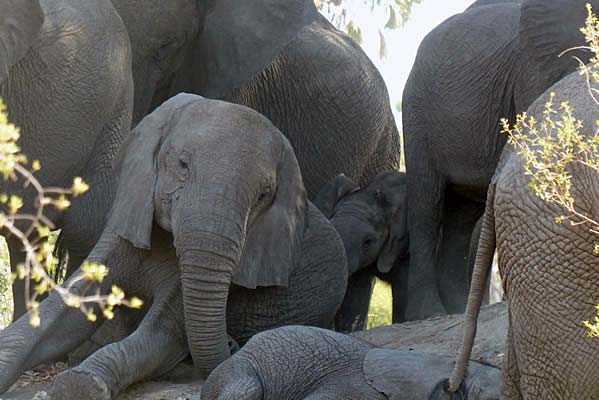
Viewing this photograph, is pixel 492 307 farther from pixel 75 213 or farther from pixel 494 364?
pixel 75 213

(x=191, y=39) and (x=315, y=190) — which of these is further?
(x=315, y=190)

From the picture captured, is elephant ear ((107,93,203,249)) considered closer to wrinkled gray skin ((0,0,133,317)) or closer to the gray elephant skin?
the gray elephant skin

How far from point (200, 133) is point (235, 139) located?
13 cm

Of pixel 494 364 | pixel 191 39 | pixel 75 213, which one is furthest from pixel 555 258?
pixel 191 39

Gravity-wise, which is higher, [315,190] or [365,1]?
[315,190]

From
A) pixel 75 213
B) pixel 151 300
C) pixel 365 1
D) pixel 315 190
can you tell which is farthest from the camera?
pixel 365 1

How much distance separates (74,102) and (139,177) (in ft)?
2.48

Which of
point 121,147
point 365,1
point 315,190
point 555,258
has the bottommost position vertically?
point 365,1

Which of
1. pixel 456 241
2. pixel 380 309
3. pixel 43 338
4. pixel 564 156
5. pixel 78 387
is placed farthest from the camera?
pixel 380 309

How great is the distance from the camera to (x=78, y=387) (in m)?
5.48

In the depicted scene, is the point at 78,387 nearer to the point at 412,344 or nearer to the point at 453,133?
the point at 412,344

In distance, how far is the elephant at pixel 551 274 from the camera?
12.7 feet

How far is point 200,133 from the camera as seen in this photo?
19.9 feet

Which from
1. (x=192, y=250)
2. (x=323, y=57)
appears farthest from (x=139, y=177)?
(x=323, y=57)
